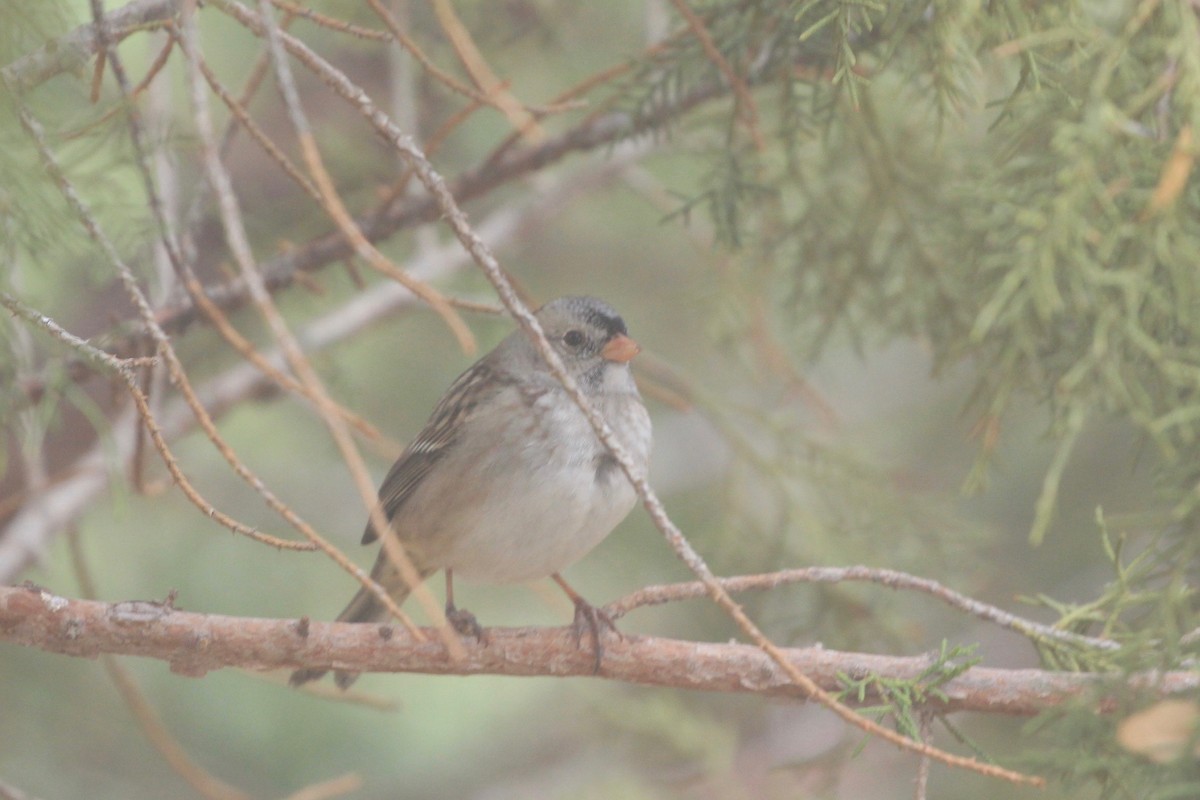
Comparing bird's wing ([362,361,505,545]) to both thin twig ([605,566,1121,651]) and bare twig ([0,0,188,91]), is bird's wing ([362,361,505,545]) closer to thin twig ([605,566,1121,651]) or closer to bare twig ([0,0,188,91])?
thin twig ([605,566,1121,651])

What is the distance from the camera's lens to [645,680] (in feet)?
9.07

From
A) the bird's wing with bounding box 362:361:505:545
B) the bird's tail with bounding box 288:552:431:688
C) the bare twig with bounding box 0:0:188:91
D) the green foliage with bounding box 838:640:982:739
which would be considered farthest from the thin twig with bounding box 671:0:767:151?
the bird's tail with bounding box 288:552:431:688

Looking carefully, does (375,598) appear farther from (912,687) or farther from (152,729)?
(912,687)

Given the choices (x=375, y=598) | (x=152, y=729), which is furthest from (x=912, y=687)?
(x=375, y=598)

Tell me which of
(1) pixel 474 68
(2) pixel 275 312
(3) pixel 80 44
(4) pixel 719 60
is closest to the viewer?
(2) pixel 275 312

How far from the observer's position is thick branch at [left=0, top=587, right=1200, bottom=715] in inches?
95.2

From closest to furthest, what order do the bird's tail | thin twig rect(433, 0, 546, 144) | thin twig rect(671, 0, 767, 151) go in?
thin twig rect(433, 0, 546, 144) < thin twig rect(671, 0, 767, 151) < the bird's tail

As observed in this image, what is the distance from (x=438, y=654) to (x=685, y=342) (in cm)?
399

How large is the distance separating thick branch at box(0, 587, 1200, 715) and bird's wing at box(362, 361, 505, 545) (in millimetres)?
941

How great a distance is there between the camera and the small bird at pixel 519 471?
3262 mm

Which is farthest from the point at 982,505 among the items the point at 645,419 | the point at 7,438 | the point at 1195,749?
the point at 1195,749

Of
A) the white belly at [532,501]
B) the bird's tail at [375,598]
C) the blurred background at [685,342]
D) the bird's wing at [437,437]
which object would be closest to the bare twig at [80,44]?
the blurred background at [685,342]

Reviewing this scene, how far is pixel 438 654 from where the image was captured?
8.74ft

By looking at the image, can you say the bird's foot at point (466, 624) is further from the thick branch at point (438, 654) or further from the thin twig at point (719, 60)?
the thin twig at point (719, 60)
